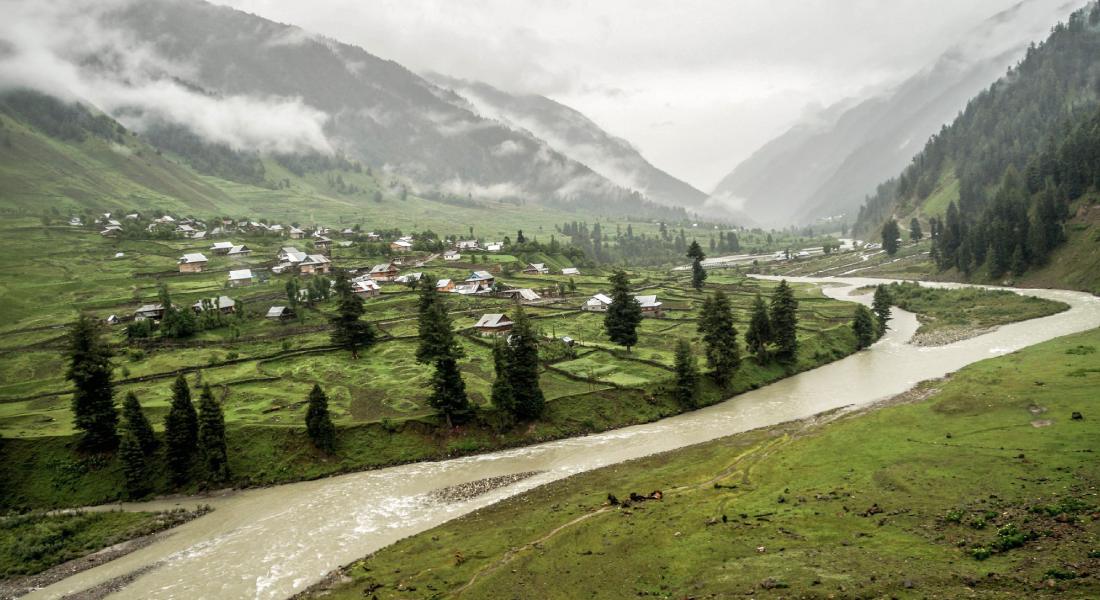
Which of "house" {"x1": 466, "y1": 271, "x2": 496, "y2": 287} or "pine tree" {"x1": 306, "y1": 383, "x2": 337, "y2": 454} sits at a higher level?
"house" {"x1": 466, "y1": 271, "x2": 496, "y2": 287}

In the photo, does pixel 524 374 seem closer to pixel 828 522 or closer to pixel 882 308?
pixel 828 522

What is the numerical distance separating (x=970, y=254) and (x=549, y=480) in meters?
148

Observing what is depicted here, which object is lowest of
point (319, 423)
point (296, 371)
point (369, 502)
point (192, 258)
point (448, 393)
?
point (369, 502)

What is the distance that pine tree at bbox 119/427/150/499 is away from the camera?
55.2m

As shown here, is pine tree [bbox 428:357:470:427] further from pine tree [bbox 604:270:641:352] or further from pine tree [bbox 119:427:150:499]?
pine tree [bbox 604:270:641:352]

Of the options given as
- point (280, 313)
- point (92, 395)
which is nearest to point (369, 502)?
point (92, 395)

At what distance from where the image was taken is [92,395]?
59375 mm

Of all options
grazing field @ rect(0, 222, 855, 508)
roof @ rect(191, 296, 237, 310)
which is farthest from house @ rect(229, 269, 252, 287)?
roof @ rect(191, 296, 237, 310)

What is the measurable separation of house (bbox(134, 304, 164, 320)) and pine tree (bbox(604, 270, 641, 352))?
270 feet

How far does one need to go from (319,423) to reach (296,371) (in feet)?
77.3

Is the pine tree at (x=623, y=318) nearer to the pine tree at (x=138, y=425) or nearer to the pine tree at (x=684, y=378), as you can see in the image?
the pine tree at (x=684, y=378)

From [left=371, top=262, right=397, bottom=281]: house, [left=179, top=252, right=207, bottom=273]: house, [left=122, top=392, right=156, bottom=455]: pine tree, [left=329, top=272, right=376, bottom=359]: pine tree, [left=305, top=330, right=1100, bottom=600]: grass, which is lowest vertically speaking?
[left=305, top=330, right=1100, bottom=600]: grass

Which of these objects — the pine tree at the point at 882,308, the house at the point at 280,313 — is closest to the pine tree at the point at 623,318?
the pine tree at the point at 882,308

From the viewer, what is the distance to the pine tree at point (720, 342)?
251 feet
